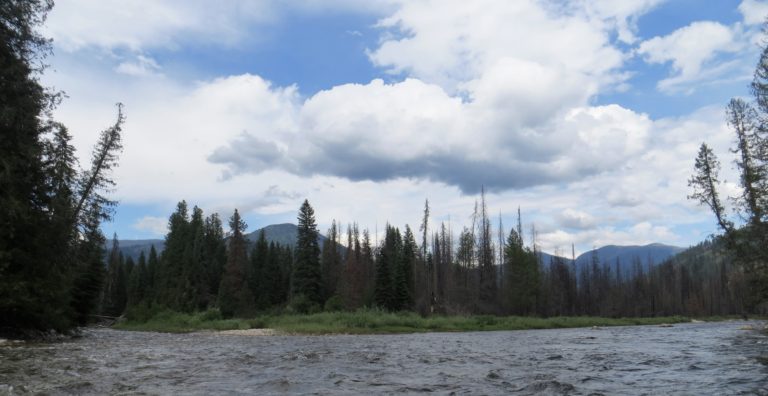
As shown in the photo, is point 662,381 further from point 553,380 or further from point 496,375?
point 496,375

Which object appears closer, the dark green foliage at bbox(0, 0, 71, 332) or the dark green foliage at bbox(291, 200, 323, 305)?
the dark green foliage at bbox(0, 0, 71, 332)

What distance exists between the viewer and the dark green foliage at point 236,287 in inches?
3049

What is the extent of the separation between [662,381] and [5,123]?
2616 cm

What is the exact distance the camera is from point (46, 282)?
2567 centimetres

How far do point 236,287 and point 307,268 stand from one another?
12.6 m

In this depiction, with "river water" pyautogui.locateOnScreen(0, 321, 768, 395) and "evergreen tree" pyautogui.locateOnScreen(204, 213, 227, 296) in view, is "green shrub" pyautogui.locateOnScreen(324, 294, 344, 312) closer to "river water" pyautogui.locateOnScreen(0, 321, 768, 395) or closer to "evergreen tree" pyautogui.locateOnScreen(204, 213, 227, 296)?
"evergreen tree" pyautogui.locateOnScreen(204, 213, 227, 296)

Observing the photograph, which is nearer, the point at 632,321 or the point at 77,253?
the point at 77,253

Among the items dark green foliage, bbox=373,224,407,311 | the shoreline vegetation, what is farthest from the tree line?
the shoreline vegetation

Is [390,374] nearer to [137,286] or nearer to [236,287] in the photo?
[236,287]

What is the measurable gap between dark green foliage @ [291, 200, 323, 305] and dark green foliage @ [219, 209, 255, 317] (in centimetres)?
739

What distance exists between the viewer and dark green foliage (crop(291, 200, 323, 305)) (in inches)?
2958

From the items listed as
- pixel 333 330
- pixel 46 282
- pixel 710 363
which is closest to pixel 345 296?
pixel 333 330

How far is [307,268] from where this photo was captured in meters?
76.1

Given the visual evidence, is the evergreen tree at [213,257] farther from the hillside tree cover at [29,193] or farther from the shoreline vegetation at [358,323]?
the hillside tree cover at [29,193]
